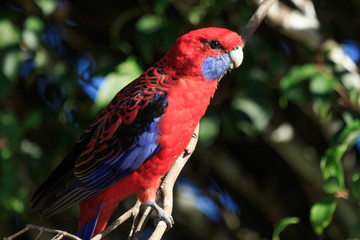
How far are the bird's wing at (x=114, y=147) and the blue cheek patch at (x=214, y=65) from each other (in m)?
0.15

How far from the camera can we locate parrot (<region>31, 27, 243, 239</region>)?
2.02 m

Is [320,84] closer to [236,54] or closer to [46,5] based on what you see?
[236,54]

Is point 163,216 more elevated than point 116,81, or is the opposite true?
point 116,81

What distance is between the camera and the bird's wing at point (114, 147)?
204 cm

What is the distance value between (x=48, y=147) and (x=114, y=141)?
1013 mm

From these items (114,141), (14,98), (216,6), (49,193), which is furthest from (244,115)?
(14,98)

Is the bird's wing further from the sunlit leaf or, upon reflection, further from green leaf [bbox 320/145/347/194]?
green leaf [bbox 320/145/347/194]

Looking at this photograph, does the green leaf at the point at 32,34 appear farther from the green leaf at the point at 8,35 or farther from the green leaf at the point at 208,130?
the green leaf at the point at 208,130

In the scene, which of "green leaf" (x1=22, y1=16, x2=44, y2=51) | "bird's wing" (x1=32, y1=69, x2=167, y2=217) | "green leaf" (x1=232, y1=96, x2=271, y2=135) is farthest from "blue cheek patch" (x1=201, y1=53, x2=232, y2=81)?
"green leaf" (x1=22, y1=16, x2=44, y2=51)

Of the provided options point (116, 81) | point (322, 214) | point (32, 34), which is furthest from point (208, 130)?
point (32, 34)

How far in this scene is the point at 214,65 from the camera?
204 cm

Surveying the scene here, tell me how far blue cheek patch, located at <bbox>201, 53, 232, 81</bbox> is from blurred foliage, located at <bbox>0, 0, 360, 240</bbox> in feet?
1.44

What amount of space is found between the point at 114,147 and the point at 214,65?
1.50 ft

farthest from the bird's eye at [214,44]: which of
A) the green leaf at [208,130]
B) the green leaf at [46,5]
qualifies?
the green leaf at [46,5]
